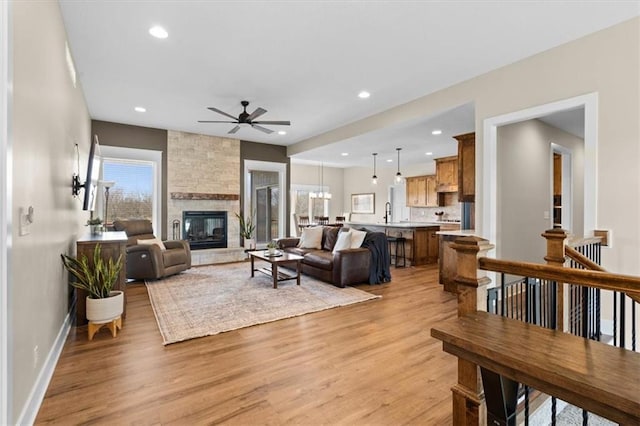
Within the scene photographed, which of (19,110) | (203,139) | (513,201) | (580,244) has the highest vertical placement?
(203,139)

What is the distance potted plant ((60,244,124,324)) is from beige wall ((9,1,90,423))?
13 centimetres

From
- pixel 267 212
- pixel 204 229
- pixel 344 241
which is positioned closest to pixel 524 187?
pixel 344 241

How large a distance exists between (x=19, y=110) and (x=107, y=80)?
296 centimetres

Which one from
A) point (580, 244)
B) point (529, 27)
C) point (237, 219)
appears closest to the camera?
point (580, 244)

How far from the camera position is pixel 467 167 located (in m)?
5.12

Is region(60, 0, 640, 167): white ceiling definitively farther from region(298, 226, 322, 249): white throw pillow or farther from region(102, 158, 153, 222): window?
region(298, 226, 322, 249): white throw pillow

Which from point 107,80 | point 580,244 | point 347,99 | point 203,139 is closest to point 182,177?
point 203,139

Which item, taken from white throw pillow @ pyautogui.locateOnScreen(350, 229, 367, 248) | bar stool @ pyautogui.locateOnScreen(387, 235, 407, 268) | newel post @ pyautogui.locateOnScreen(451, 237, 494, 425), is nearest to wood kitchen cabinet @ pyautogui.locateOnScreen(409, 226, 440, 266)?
bar stool @ pyautogui.locateOnScreen(387, 235, 407, 268)

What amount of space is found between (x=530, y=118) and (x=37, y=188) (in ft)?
14.5

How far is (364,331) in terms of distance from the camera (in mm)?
3160

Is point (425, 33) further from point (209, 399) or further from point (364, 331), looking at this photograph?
point (209, 399)

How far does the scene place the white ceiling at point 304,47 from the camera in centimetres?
262

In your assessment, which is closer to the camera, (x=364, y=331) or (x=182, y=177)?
(x=364, y=331)

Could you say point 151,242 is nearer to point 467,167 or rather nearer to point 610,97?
point 467,167
